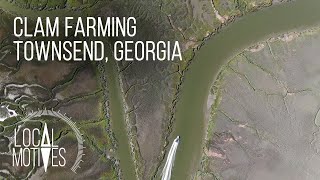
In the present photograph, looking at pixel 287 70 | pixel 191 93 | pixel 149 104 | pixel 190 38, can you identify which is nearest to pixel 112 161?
pixel 149 104

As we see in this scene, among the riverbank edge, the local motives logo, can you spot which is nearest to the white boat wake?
the riverbank edge

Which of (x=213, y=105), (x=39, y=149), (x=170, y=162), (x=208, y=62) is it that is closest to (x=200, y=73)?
(x=208, y=62)

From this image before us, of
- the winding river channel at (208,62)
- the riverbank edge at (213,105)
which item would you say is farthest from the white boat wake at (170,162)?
the riverbank edge at (213,105)

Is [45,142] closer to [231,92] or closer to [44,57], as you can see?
[44,57]

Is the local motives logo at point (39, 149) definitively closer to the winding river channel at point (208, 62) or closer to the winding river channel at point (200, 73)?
the winding river channel at point (200, 73)

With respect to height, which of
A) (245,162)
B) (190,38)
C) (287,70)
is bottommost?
(245,162)

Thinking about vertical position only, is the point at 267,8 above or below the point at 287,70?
above
